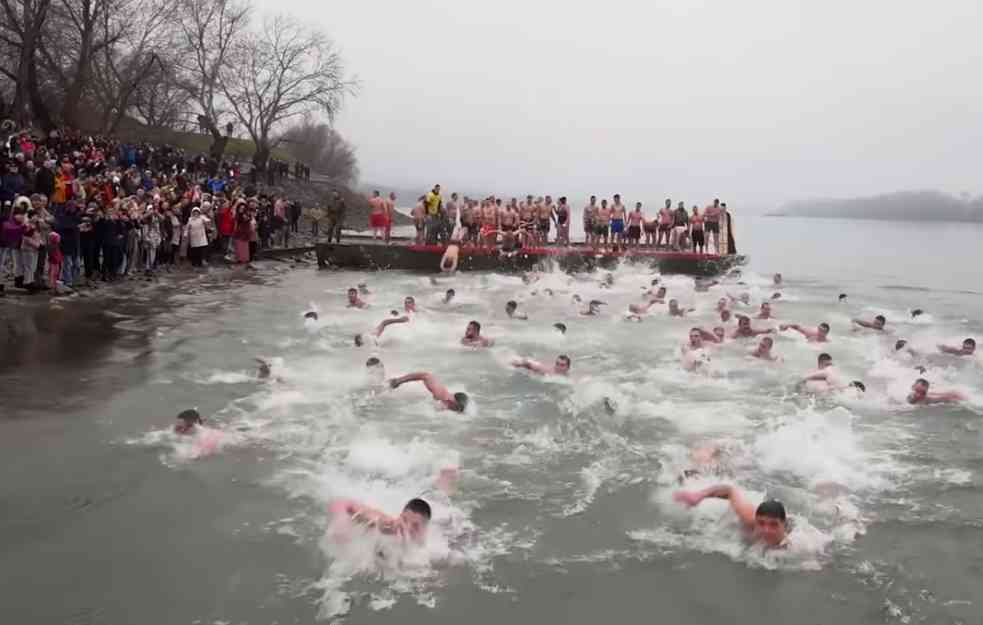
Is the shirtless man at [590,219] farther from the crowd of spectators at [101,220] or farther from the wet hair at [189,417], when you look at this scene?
the wet hair at [189,417]

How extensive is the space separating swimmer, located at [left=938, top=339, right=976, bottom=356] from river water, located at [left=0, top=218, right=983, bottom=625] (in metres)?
0.18

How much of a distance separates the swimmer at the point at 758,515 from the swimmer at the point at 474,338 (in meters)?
7.01

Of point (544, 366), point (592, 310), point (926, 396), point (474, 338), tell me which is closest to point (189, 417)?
point (544, 366)

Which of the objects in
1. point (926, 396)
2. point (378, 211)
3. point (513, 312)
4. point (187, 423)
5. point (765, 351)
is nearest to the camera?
point (187, 423)

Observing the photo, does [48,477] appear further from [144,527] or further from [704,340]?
[704,340]

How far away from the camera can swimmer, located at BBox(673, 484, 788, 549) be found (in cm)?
666

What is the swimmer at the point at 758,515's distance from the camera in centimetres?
666

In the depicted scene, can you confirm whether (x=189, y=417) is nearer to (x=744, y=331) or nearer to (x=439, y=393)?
(x=439, y=393)

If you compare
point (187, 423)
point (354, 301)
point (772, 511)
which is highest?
point (354, 301)

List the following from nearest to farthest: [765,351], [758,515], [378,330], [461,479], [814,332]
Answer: [758,515] → [461,479] → [765,351] → [378,330] → [814,332]

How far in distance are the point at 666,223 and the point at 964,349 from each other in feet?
40.5

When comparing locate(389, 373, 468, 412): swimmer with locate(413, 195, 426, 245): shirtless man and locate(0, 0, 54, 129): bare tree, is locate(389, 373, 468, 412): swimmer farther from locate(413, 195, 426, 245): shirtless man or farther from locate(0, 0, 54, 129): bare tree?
locate(0, 0, 54, 129): bare tree

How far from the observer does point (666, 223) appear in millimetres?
26641

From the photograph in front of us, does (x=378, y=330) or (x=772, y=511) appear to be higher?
(x=378, y=330)
